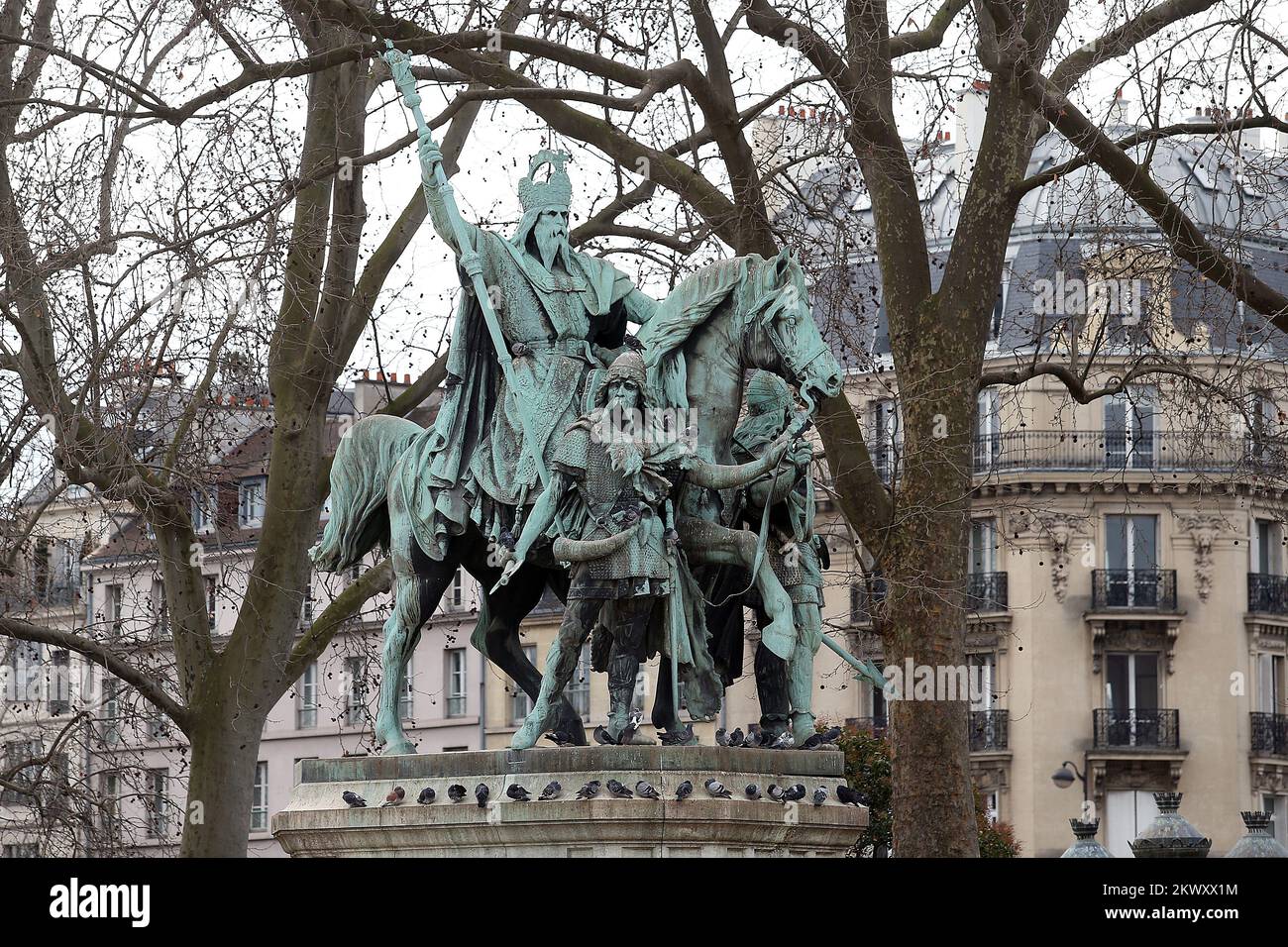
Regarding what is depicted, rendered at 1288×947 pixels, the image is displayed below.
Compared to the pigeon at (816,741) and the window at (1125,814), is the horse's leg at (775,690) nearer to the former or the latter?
the pigeon at (816,741)

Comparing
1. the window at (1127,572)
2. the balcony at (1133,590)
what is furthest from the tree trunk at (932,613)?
the window at (1127,572)

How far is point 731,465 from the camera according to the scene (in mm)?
12656

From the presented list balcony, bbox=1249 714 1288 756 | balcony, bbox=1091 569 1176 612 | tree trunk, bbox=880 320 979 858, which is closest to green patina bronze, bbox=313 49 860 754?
tree trunk, bbox=880 320 979 858

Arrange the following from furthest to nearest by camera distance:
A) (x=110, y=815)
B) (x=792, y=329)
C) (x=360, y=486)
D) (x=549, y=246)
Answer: (x=110, y=815), (x=360, y=486), (x=549, y=246), (x=792, y=329)

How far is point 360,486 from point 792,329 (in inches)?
110

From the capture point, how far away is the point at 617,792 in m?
11.9

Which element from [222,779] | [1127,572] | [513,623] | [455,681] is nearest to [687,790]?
[513,623]

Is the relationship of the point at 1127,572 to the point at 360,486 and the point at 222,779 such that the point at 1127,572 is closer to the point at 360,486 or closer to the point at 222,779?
the point at 222,779

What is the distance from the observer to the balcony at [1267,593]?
50.8 m

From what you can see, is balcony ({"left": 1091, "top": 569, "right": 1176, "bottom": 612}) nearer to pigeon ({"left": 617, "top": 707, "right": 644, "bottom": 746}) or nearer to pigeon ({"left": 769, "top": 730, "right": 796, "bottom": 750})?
pigeon ({"left": 769, "top": 730, "right": 796, "bottom": 750})

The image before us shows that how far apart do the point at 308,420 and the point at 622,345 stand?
908cm

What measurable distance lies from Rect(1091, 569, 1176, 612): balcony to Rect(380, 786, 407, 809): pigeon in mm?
38753
